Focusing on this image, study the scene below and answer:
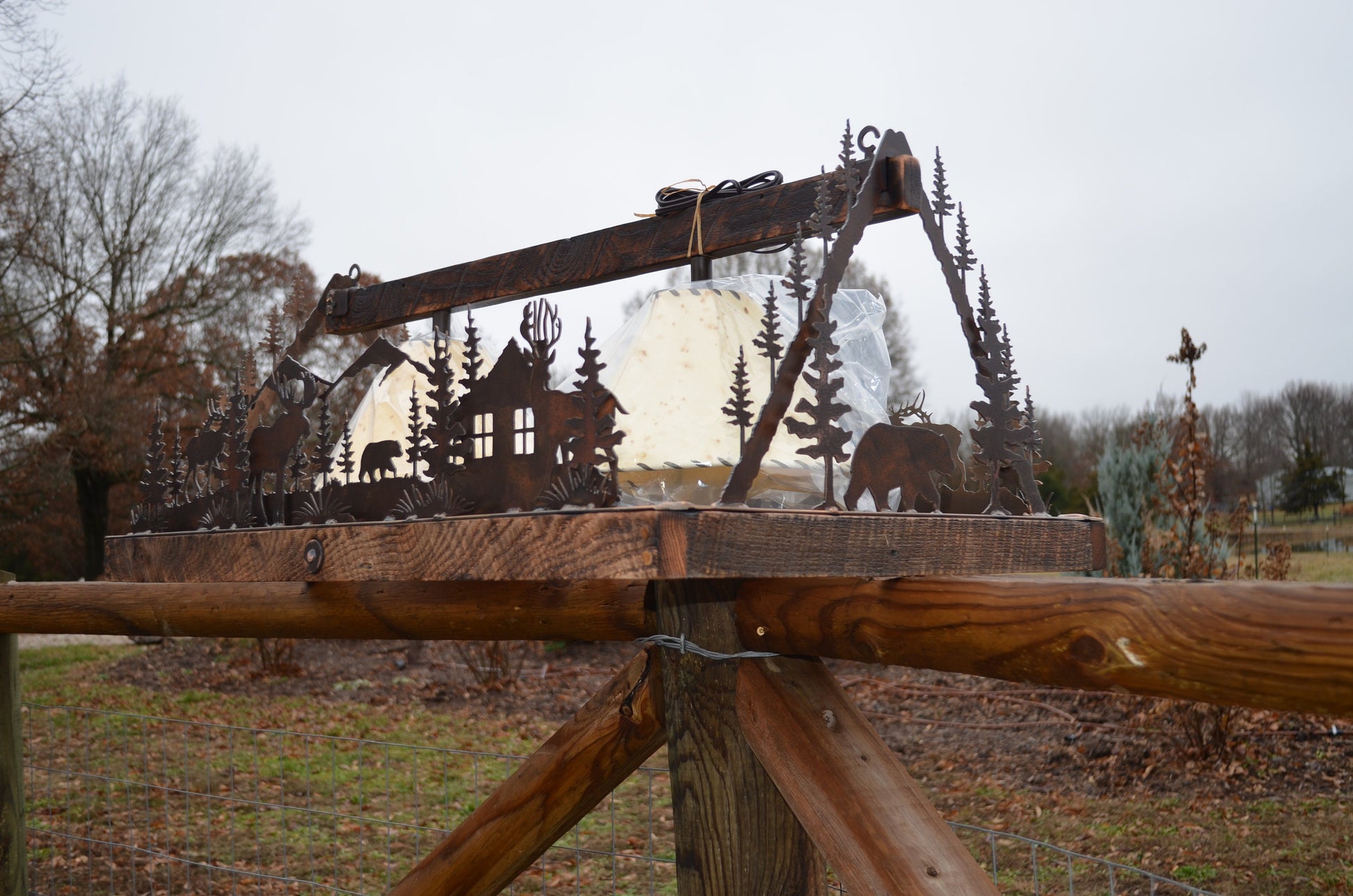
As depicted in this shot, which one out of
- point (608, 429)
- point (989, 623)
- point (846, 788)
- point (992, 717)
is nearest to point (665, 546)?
point (608, 429)

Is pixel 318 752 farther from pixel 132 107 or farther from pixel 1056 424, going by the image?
pixel 1056 424

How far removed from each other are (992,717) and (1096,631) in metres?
5.79

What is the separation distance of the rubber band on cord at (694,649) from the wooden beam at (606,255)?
63 cm

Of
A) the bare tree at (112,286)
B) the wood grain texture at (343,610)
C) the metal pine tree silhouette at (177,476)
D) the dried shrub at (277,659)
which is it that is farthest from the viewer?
the bare tree at (112,286)

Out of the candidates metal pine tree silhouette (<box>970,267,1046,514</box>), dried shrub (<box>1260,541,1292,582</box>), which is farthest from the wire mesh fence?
dried shrub (<box>1260,541,1292,582</box>)

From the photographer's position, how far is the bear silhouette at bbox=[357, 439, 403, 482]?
151 cm

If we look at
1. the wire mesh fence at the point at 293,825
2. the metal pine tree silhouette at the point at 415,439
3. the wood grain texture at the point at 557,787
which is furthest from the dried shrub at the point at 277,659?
the metal pine tree silhouette at the point at 415,439

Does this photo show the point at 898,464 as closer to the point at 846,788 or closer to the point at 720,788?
the point at 846,788

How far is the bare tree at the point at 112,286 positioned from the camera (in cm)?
1343

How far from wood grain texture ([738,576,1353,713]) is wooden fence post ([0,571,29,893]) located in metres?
2.59

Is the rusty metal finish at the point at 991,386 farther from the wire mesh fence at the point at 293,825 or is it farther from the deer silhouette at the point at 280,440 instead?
the wire mesh fence at the point at 293,825

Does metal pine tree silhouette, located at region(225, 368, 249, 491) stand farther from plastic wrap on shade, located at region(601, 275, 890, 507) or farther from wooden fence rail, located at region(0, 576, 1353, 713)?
plastic wrap on shade, located at region(601, 275, 890, 507)

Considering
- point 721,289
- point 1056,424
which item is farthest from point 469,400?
point 1056,424

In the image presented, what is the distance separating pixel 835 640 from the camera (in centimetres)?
135
